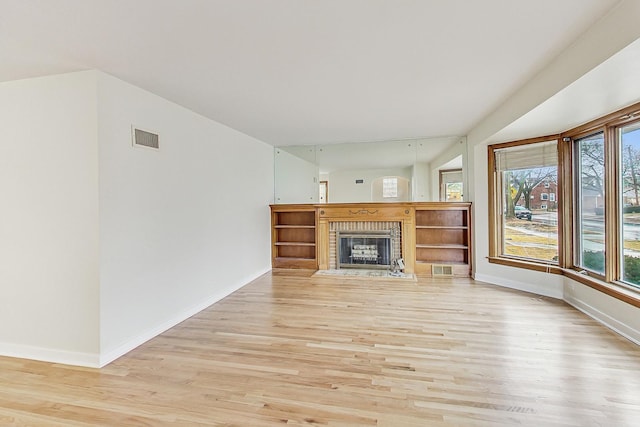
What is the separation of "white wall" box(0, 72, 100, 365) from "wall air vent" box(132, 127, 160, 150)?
0.37 metres

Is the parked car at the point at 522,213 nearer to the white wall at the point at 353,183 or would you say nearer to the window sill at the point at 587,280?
the window sill at the point at 587,280

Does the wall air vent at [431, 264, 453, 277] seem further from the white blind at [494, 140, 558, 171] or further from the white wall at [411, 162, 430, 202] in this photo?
the white blind at [494, 140, 558, 171]

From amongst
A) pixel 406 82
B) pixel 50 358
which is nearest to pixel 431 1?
pixel 406 82

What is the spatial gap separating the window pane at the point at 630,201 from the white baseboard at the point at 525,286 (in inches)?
37.3

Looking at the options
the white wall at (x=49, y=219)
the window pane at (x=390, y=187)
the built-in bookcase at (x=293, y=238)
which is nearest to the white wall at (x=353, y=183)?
the window pane at (x=390, y=187)

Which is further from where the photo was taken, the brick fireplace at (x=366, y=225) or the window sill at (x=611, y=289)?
the brick fireplace at (x=366, y=225)

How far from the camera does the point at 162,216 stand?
3.02 m

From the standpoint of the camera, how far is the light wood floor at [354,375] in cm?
179

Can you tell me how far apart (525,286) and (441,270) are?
4.18 feet

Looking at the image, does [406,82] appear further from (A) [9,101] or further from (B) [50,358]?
(B) [50,358]

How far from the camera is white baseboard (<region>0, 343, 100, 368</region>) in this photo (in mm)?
2375

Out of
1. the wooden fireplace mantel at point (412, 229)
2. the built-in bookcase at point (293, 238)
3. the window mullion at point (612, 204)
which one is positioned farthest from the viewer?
the built-in bookcase at point (293, 238)

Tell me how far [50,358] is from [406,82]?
12.4 ft

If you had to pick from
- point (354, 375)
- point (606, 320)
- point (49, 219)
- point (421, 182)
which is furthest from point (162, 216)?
point (606, 320)
